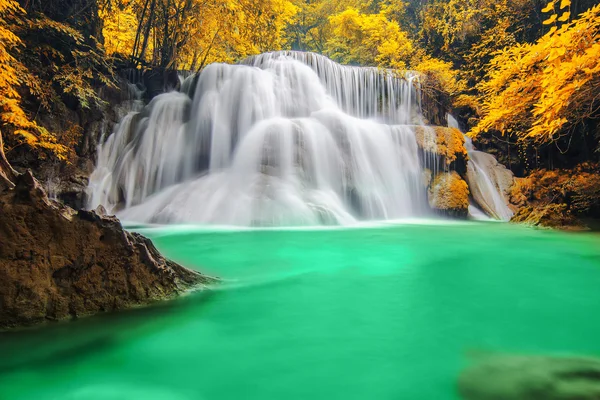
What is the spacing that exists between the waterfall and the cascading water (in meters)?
1.85

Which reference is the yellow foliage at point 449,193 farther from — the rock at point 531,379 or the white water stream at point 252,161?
the rock at point 531,379

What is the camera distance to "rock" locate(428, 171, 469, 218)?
10.1 metres

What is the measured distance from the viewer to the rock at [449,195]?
10133 millimetres

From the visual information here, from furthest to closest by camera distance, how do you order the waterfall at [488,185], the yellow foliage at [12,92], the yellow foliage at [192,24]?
the yellow foliage at [192,24] < the waterfall at [488,185] < the yellow foliage at [12,92]

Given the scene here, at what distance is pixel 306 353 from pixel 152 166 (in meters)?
9.13

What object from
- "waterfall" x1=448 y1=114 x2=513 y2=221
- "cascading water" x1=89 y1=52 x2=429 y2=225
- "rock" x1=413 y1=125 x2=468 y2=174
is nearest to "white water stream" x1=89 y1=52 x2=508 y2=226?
"cascading water" x1=89 y1=52 x2=429 y2=225

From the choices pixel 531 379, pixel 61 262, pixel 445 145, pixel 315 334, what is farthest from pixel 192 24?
pixel 531 379

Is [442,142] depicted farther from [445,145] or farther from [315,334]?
[315,334]

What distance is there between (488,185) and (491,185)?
14 cm

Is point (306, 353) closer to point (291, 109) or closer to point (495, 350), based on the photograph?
point (495, 350)

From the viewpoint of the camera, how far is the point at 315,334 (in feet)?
7.82

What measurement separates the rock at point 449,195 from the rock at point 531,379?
8.56 metres

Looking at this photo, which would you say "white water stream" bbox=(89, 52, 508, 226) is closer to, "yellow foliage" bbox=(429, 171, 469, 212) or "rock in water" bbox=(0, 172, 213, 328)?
"yellow foliage" bbox=(429, 171, 469, 212)

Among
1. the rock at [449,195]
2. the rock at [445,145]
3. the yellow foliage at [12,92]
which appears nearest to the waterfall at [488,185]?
the rock at [449,195]
